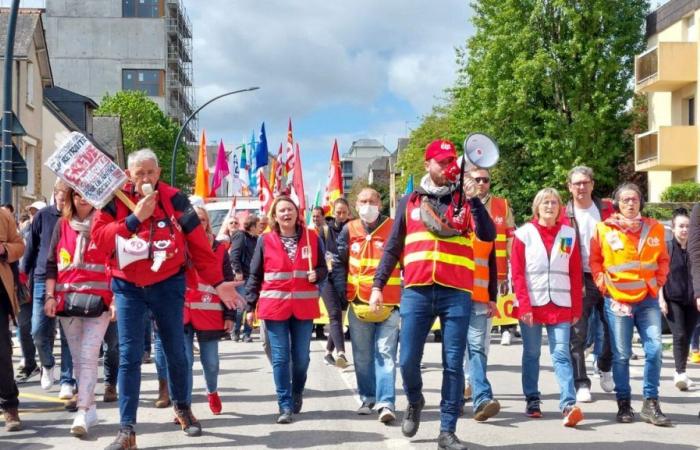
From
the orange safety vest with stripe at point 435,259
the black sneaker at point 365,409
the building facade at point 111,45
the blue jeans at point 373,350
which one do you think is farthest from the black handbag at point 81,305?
the building facade at point 111,45

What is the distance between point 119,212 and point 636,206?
13.3 feet

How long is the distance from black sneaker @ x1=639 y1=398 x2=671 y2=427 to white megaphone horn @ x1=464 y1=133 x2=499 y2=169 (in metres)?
2.70

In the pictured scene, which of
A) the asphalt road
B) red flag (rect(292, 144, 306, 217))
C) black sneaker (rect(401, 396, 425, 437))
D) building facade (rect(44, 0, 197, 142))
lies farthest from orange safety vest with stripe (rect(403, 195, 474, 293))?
building facade (rect(44, 0, 197, 142))

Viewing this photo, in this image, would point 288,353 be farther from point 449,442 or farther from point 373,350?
point 449,442

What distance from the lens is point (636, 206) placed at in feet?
27.7

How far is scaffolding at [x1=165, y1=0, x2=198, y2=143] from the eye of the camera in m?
95.4

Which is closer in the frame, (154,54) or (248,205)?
(248,205)

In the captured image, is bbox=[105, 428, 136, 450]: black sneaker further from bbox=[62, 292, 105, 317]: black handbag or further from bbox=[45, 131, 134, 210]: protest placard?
bbox=[45, 131, 134, 210]: protest placard

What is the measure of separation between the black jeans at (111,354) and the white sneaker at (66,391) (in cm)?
36

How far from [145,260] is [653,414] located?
4.12m

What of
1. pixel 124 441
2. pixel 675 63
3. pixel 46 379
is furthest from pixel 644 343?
pixel 675 63

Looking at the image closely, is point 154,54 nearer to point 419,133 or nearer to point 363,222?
point 419,133

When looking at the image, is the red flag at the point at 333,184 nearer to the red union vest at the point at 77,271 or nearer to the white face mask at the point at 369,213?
the white face mask at the point at 369,213

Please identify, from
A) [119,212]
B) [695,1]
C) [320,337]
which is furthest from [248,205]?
[695,1]
